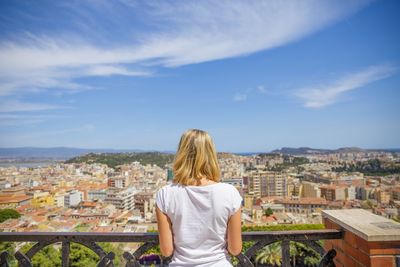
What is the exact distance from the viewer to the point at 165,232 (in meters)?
1.31

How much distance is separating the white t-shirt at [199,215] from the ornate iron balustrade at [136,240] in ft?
1.26

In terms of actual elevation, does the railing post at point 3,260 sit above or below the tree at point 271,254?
above

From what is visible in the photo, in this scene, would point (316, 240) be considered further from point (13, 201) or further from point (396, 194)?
point (396, 194)

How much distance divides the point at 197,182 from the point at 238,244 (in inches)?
13.1

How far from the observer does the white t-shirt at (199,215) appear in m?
1.27

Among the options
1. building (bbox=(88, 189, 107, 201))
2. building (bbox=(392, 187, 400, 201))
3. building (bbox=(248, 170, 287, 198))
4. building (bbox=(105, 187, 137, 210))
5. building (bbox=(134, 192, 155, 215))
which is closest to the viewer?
building (bbox=(392, 187, 400, 201))

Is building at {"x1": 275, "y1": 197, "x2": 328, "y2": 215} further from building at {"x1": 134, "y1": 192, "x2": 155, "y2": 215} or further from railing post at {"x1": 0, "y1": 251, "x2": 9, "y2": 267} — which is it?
railing post at {"x1": 0, "y1": 251, "x2": 9, "y2": 267}

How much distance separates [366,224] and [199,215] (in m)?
1.01

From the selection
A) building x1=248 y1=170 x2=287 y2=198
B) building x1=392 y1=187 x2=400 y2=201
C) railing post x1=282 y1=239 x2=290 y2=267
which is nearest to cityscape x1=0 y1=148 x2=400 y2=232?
building x1=248 y1=170 x2=287 y2=198

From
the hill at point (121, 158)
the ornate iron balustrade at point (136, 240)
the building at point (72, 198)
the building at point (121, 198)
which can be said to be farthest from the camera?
the hill at point (121, 158)

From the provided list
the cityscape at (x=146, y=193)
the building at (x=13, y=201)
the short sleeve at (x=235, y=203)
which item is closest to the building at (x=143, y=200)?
the cityscape at (x=146, y=193)

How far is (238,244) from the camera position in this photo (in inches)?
52.4

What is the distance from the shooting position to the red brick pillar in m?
1.51

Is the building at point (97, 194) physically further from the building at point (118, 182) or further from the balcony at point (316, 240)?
the balcony at point (316, 240)
